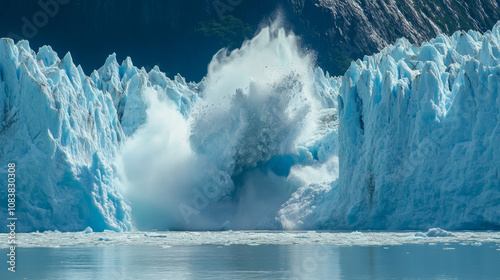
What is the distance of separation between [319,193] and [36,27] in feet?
171

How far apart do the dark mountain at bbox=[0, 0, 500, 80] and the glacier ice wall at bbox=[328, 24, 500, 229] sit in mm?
50135

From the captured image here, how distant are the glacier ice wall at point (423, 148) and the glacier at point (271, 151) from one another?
0.18 feet

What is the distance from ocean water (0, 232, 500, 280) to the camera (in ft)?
74.1

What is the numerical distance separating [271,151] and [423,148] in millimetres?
9472

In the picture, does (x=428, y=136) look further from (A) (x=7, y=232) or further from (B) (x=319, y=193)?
(A) (x=7, y=232)

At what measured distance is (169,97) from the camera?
184ft

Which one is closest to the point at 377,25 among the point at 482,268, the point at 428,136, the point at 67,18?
the point at 67,18

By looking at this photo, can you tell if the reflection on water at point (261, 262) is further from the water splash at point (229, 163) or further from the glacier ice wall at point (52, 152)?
the water splash at point (229, 163)

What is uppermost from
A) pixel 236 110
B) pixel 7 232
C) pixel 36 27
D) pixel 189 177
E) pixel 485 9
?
pixel 485 9

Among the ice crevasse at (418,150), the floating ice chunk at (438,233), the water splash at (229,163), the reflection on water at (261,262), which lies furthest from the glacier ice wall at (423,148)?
the reflection on water at (261,262)

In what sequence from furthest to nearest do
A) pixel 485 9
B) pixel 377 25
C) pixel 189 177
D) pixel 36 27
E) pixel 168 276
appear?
pixel 485 9
pixel 377 25
pixel 36 27
pixel 189 177
pixel 168 276

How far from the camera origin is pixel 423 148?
127 ft

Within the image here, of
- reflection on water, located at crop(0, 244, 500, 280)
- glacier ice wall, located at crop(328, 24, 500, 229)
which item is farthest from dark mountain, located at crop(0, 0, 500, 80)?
reflection on water, located at crop(0, 244, 500, 280)

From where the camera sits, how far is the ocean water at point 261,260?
74.1 ft
